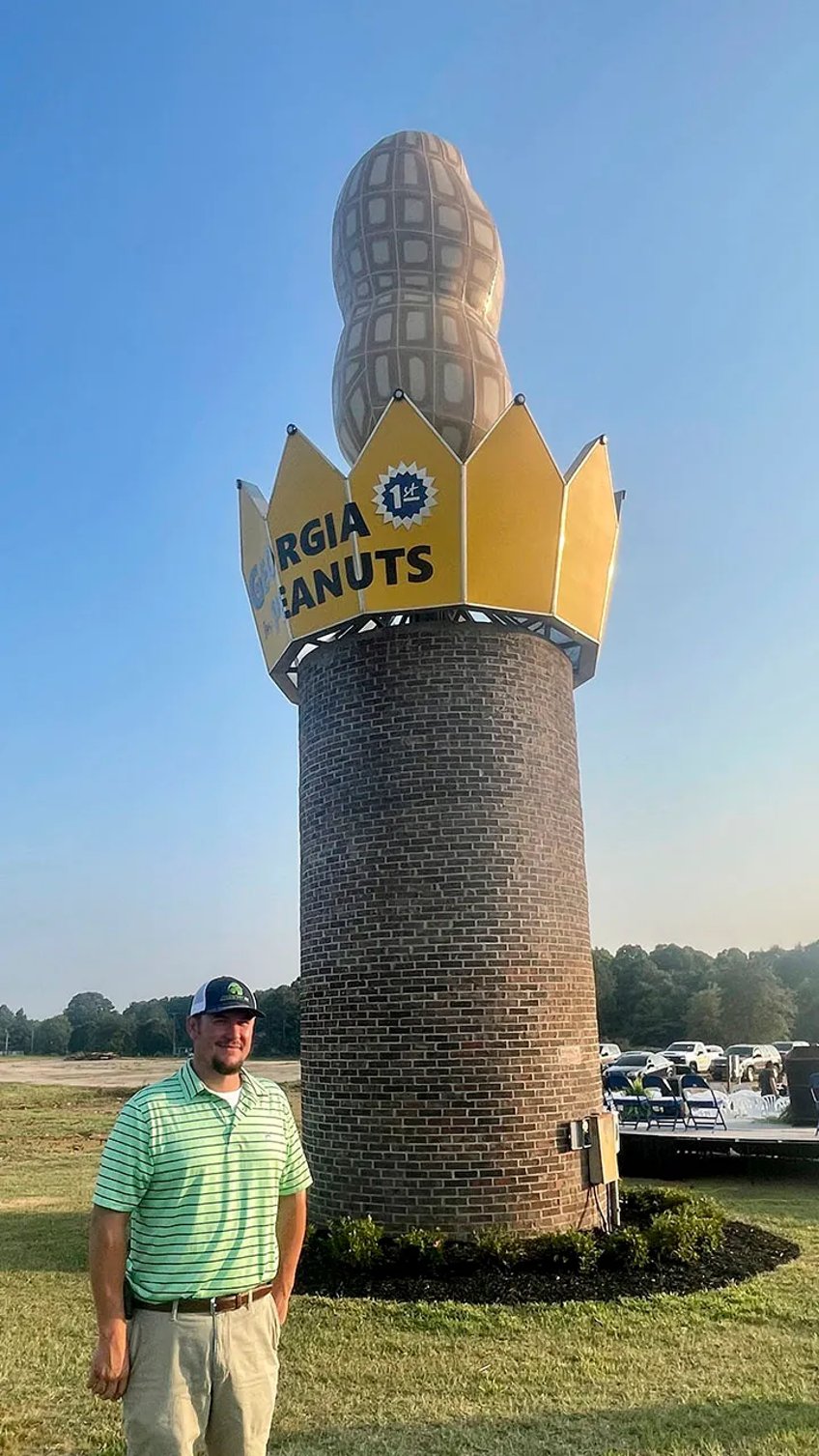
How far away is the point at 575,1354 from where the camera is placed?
243 inches

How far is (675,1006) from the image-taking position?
6181 centimetres

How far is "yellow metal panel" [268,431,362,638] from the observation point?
9.88 meters

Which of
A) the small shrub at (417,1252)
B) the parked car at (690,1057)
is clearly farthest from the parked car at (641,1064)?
the small shrub at (417,1252)

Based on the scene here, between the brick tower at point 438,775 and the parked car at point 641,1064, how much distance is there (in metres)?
19.0

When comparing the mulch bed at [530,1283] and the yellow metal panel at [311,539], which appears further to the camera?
the yellow metal panel at [311,539]

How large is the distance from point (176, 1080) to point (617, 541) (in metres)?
8.86

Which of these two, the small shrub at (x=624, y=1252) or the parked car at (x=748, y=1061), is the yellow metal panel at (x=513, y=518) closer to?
the small shrub at (x=624, y=1252)

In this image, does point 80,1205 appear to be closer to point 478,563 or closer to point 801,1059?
point 478,563

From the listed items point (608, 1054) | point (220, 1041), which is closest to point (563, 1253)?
point (220, 1041)

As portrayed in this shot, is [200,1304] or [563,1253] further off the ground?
[200,1304]

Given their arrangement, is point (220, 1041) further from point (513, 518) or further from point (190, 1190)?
point (513, 518)

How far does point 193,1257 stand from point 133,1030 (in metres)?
106

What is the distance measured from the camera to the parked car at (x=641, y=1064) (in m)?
28.2

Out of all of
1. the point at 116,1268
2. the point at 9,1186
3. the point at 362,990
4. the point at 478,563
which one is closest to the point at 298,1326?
the point at 362,990
